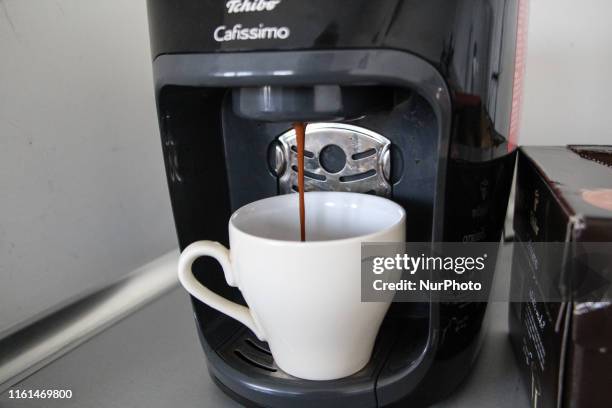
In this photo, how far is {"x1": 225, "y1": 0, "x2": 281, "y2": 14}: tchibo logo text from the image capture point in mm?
279

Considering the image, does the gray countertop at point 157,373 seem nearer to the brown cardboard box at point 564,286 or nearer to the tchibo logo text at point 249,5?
the brown cardboard box at point 564,286

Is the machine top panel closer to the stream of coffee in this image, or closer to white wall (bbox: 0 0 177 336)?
the stream of coffee

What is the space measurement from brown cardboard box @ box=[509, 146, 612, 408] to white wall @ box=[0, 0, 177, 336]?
378mm

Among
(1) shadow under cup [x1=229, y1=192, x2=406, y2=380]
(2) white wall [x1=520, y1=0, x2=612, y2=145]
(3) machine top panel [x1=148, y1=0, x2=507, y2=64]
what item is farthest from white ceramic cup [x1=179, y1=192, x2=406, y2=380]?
(2) white wall [x1=520, y1=0, x2=612, y2=145]

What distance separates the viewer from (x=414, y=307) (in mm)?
412

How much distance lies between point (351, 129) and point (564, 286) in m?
0.18

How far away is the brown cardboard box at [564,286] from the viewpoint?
0.26 meters

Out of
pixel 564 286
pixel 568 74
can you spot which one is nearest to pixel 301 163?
pixel 564 286

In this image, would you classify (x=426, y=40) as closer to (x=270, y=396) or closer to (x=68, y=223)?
(x=270, y=396)

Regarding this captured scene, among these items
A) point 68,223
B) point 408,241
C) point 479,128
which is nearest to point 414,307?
point 408,241

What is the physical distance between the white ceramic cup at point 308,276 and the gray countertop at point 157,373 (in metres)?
0.07

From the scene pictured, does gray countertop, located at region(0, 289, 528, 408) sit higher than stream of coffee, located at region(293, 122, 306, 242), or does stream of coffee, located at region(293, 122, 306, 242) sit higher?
stream of coffee, located at region(293, 122, 306, 242)

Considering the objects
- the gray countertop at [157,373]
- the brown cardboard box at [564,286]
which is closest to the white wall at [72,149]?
the gray countertop at [157,373]

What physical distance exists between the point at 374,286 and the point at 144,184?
0.34 metres
